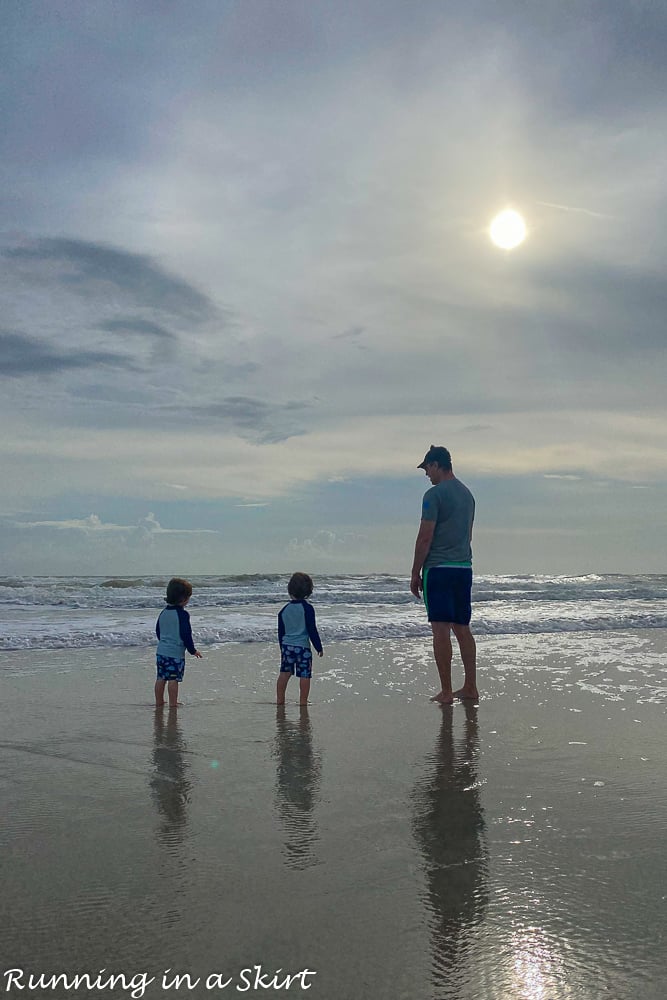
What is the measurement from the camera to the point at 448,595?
6547 millimetres

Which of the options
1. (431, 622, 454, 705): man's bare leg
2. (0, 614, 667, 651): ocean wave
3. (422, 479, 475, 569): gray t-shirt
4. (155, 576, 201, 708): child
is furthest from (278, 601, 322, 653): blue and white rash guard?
(0, 614, 667, 651): ocean wave

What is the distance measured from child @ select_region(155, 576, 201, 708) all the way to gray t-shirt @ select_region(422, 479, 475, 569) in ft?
7.13

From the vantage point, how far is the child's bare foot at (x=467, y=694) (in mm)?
6402

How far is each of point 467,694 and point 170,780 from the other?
3134 millimetres

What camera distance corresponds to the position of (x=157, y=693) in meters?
6.25

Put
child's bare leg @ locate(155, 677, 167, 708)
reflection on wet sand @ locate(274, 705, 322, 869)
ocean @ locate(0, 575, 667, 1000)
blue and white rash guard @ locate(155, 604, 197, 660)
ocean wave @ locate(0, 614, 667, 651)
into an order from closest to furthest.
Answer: ocean @ locate(0, 575, 667, 1000) → reflection on wet sand @ locate(274, 705, 322, 869) → child's bare leg @ locate(155, 677, 167, 708) → blue and white rash guard @ locate(155, 604, 197, 660) → ocean wave @ locate(0, 614, 667, 651)

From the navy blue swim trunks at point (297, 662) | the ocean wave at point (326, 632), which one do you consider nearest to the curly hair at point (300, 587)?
the navy blue swim trunks at point (297, 662)

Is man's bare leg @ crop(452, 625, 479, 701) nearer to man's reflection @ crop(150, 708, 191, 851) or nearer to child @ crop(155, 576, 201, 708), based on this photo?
child @ crop(155, 576, 201, 708)

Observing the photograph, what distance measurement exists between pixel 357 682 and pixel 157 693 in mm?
2000

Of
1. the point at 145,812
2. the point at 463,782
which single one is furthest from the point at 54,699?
the point at 463,782

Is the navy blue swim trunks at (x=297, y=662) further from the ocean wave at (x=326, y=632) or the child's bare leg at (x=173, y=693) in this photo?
the ocean wave at (x=326, y=632)

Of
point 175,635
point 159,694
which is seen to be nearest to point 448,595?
point 175,635

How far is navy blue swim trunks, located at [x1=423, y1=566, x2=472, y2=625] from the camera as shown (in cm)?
652

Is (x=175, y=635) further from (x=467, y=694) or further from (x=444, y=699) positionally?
(x=467, y=694)
